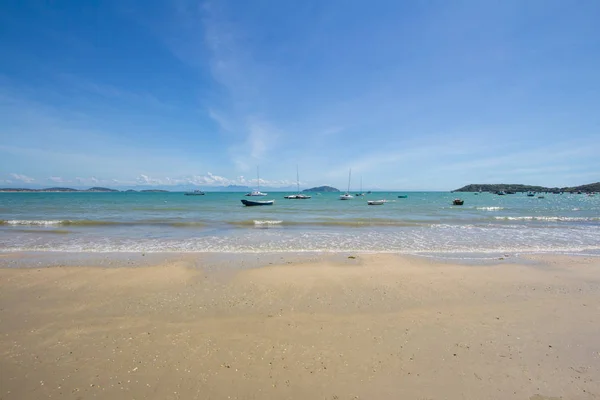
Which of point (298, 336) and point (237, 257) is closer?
point (298, 336)

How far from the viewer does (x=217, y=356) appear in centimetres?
515

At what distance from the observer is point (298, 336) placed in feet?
19.4

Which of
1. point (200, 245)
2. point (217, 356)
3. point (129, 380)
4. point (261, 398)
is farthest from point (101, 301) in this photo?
point (200, 245)

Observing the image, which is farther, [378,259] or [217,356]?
[378,259]

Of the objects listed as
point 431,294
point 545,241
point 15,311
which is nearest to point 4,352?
point 15,311

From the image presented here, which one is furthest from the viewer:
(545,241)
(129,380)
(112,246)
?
(545,241)

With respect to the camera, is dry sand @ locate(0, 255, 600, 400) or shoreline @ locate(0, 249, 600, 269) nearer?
dry sand @ locate(0, 255, 600, 400)

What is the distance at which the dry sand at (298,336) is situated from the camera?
4.43m

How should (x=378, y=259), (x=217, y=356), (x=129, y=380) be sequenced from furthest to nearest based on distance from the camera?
(x=378, y=259)
(x=217, y=356)
(x=129, y=380)

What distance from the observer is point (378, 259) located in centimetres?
1309

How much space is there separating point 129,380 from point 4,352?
9.20 feet

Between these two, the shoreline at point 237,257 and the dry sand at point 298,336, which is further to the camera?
the shoreline at point 237,257

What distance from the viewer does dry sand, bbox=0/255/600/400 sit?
4.43 meters

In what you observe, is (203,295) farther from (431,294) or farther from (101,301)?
(431,294)
